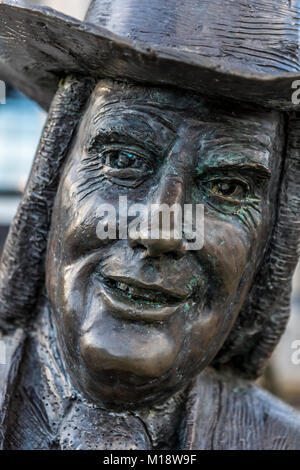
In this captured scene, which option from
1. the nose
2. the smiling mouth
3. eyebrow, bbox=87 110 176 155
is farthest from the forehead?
the smiling mouth

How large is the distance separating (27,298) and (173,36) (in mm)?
899

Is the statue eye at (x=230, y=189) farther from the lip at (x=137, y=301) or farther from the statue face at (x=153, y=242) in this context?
the lip at (x=137, y=301)

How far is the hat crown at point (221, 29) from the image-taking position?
6.06ft

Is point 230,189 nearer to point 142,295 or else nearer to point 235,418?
point 142,295

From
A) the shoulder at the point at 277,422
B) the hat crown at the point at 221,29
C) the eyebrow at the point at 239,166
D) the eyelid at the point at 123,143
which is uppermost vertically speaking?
the hat crown at the point at 221,29

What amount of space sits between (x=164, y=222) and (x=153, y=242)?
0.06m

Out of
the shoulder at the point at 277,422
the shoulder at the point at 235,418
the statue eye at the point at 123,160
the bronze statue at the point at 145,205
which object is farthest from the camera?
the shoulder at the point at 277,422

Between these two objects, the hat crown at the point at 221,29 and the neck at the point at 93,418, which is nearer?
the hat crown at the point at 221,29

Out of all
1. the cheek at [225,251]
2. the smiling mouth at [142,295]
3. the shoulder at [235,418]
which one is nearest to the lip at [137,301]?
the smiling mouth at [142,295]

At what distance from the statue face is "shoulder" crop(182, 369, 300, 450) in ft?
0.69

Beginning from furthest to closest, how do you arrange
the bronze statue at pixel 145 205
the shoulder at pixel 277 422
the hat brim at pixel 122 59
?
1. the shoulder at pixel 277 422
2. the bronze statue at pixel 145 205
3. the hat brim at pixel 122 59

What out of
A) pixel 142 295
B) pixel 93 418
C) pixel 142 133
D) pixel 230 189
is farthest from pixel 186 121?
pixel 93 418

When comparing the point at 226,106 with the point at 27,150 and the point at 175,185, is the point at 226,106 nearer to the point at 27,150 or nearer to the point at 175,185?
the point at 175,185

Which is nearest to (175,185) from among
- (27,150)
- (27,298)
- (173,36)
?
(173,36)
